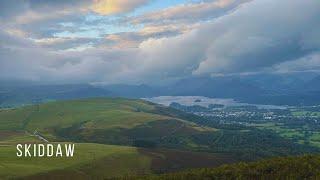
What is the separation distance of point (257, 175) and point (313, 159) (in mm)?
22605

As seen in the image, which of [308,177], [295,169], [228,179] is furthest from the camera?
[228,179]

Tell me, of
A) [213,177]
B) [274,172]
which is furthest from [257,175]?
[213,177]

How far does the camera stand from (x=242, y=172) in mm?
191500

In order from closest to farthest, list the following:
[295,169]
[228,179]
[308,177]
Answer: [308,177]
[295,169]
[228,179]

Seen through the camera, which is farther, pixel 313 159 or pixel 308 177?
pixel 313 159

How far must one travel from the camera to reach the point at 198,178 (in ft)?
653

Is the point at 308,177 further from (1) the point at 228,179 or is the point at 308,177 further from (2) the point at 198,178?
(2) the point at 198,178

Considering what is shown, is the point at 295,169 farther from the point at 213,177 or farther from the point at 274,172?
the point at 213,177

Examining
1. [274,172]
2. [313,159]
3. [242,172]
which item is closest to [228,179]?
[242,172]

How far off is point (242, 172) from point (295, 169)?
21921 millimetres

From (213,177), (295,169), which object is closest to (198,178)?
(213,177)

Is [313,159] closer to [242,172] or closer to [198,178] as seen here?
[242,172]

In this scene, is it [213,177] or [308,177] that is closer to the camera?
[308,177]

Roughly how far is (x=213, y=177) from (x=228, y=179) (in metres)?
7.10
